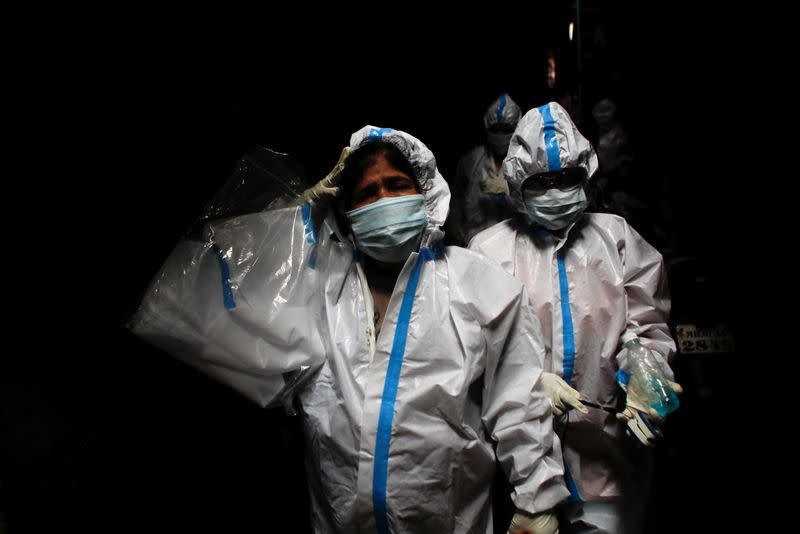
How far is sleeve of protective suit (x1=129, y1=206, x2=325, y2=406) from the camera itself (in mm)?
1218

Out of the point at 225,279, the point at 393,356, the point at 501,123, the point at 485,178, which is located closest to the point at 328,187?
the point at 225,279

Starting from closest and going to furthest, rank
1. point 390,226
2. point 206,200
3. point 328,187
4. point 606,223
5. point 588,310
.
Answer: point 390,226, point 328,187, point 588,310, point 606,223, point 206,200

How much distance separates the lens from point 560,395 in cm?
134

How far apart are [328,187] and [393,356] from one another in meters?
0.59

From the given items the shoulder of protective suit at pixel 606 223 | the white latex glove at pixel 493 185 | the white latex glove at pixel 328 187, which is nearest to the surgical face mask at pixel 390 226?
the white latex glove at pixel 328 187

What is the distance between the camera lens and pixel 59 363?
1.49m

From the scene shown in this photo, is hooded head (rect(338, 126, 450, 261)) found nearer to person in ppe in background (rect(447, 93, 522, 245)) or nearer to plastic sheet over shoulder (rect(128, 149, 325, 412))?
plastic sheet over shoulder (rect(128, 149, 325, 412))

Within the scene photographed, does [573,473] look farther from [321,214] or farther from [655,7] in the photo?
[655,7]

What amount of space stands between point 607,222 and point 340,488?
131 cm

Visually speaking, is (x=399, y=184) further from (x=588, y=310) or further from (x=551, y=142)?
(x=588, y=310)

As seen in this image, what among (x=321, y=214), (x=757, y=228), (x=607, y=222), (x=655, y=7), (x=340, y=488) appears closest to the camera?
(x=340, y=488)

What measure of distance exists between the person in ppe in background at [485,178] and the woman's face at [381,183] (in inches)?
65.8

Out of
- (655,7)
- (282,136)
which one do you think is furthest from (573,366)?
(655,7)

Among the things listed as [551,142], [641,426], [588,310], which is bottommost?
[641,426]
